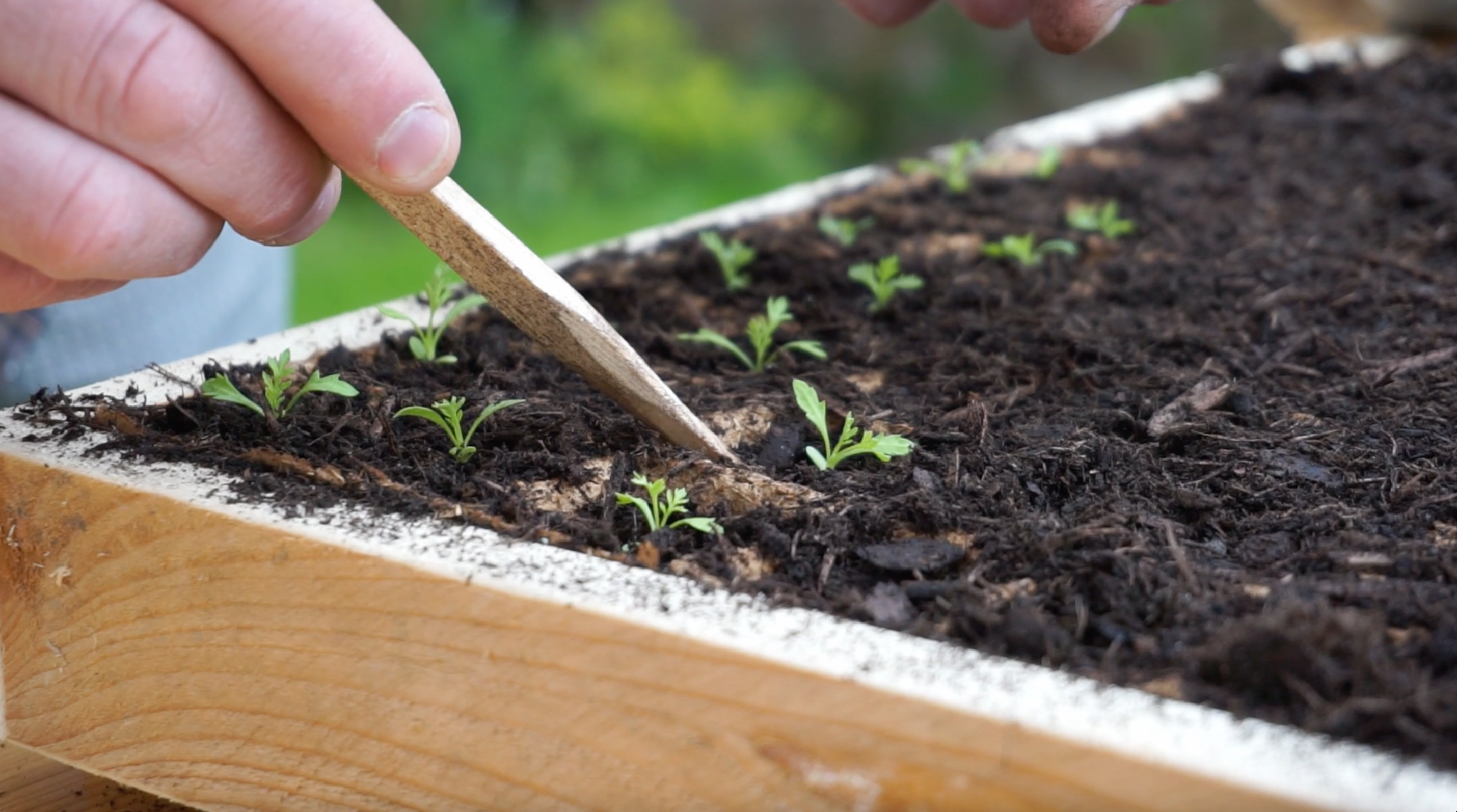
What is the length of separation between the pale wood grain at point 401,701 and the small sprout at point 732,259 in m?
1.10

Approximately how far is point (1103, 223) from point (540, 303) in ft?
4.60

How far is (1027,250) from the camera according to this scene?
2266 millimetres

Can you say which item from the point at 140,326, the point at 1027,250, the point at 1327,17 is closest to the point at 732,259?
the point at 1027,250

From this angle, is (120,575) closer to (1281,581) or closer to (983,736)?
(983,736)

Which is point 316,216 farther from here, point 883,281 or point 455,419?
point 883,281

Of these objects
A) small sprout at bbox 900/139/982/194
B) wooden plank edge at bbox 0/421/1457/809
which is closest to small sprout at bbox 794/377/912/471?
wooden plank edge at bbox 0/421/1457/809

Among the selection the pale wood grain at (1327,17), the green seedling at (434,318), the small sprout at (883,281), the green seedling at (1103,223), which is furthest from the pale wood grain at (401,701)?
the pale wood grain at (1327,17)

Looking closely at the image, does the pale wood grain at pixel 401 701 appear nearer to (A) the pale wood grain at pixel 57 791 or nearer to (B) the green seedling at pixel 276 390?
(A) the pale wood grain at pixel 57 791

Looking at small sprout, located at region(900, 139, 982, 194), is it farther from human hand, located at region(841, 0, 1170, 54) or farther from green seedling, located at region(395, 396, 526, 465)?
green seedling, located at region(395, 396, 526, 465)

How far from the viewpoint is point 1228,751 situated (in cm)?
95

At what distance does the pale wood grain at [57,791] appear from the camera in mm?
1510

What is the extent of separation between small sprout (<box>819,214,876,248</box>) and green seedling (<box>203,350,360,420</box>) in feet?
3.65

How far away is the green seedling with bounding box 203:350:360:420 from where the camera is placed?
4.93 ft

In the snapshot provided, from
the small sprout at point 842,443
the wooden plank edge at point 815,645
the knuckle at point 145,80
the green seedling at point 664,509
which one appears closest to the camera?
the wooden plank edge at point 815,645
